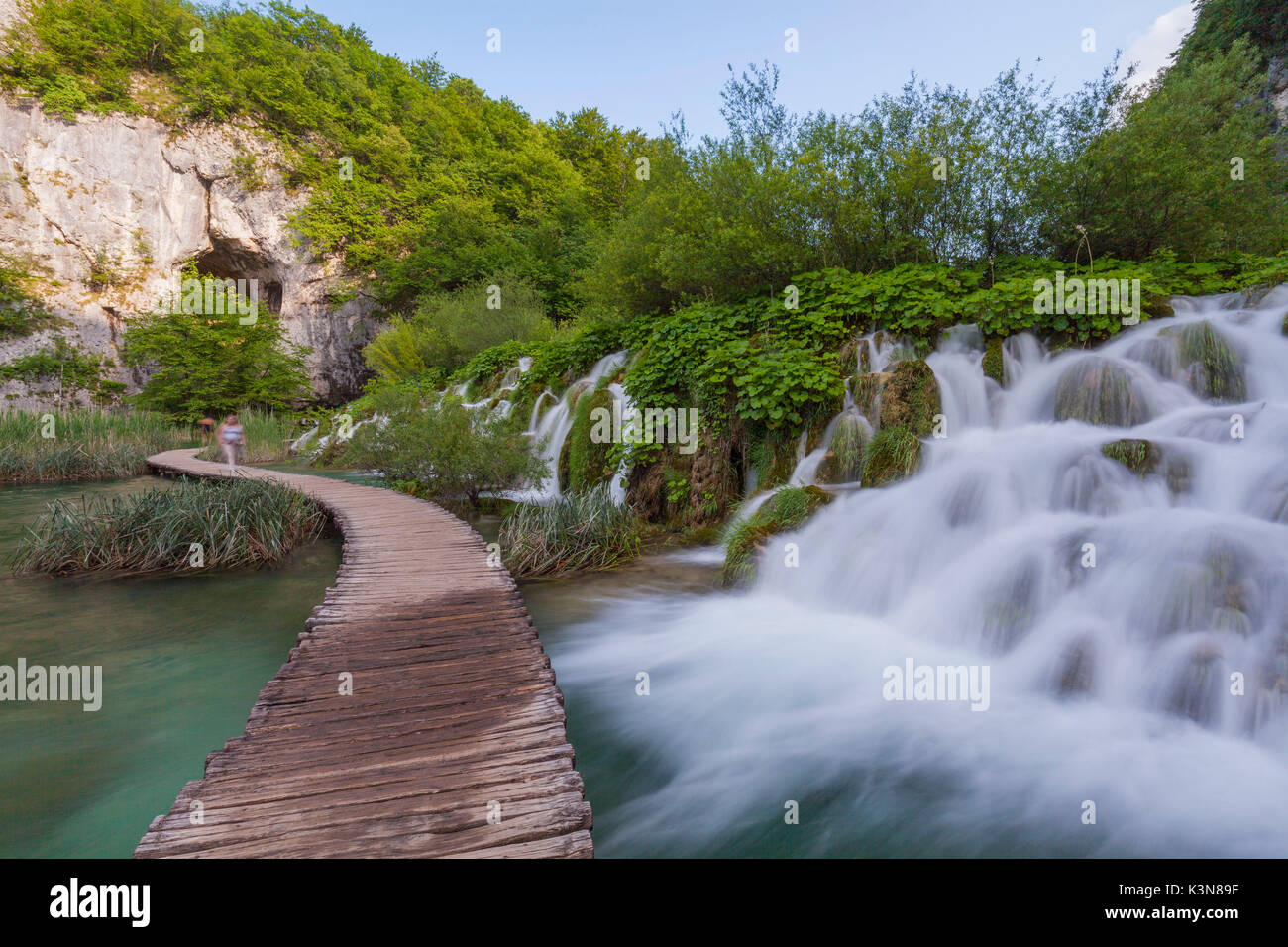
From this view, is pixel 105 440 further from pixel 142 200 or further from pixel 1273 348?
pixel 1273 348

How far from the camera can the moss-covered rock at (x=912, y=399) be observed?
7.31 meters

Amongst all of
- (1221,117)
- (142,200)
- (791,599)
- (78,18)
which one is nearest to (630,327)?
(791,599)

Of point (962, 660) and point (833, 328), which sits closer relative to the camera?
point (962, 660)

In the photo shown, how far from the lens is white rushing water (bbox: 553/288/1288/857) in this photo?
9.57 ft

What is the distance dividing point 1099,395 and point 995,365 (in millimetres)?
1295

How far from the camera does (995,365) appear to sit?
7.67 meters

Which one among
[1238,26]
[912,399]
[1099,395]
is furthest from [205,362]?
[1238,26]

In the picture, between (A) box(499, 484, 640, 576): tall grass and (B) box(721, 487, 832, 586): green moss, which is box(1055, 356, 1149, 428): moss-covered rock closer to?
(B) box(721, 487, 832, 586): green moss

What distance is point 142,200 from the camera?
1090 inches

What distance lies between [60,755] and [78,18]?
41.9 metres

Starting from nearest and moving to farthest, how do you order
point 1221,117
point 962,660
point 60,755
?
1. point 60,755
2. point 962,660
3. point 1221,117

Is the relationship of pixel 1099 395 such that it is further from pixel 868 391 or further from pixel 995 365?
pixel 868 391

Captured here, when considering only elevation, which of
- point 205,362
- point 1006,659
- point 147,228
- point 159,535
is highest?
point 147,228

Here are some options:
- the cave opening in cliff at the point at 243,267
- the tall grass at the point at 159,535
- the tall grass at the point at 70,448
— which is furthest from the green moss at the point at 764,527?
the cave opening in cliff at the point at 243,267
